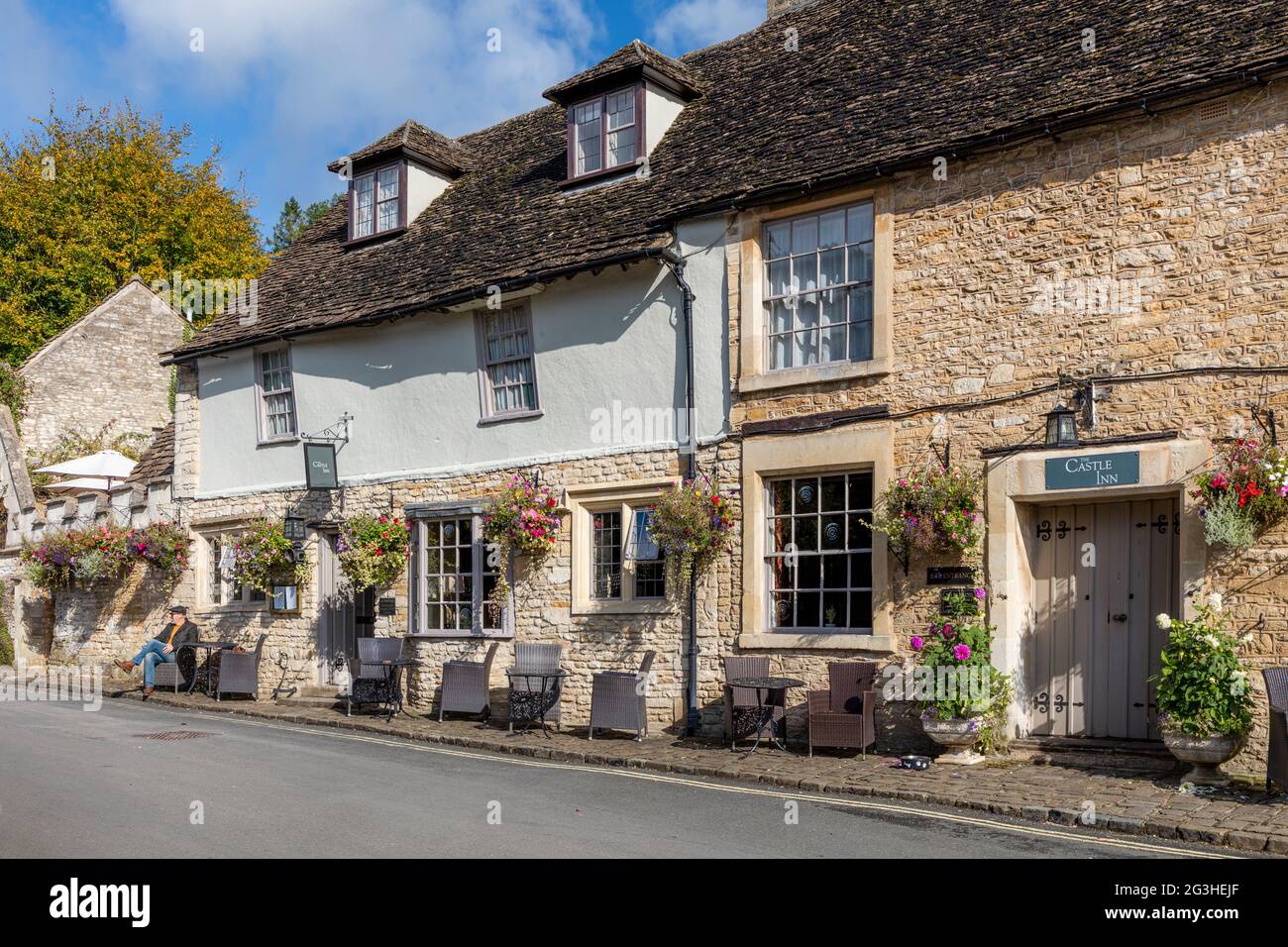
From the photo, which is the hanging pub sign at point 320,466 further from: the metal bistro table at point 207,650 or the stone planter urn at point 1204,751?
the stone planter urn at point 1204,751

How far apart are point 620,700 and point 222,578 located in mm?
9993

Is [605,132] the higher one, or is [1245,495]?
[605,132]

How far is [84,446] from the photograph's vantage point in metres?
31.5

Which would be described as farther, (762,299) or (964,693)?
(762,299)

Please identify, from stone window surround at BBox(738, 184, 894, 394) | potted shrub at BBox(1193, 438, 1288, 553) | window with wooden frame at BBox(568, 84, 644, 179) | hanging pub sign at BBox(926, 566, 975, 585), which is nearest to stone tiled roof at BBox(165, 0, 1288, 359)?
stone window surround at BBox(738, 184, 894, 394)

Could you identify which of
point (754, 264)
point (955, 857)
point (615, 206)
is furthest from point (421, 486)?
point (955, 857)

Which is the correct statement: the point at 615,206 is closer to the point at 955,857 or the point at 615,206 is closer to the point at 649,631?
the point at 649,631

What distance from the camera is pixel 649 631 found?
14797mm

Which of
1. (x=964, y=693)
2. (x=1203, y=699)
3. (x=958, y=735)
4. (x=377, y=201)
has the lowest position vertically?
(x=958, y=735)

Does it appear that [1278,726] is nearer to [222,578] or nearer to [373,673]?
[373,673]

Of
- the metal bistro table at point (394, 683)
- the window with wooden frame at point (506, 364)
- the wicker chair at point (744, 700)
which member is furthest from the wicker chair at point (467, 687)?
the wicker chair at point (744, 700)

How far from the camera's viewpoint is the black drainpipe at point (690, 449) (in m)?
14.2

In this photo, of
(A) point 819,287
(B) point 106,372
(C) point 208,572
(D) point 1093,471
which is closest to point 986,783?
(D) point 1093,471

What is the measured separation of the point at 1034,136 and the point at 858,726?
604 centimetres
